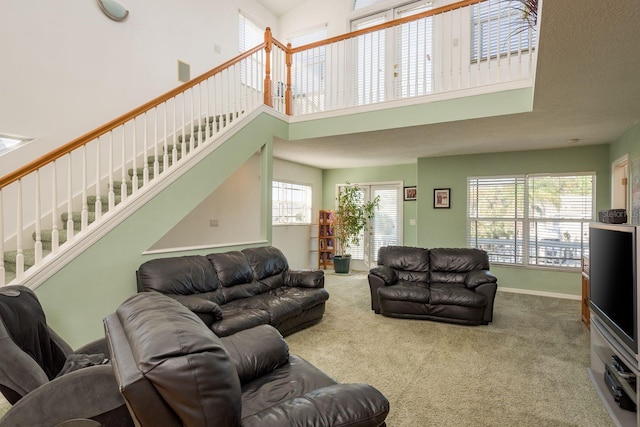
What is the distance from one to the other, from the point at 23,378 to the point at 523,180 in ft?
21.3

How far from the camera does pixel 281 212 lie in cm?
704

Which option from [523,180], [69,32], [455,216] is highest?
[69,32]

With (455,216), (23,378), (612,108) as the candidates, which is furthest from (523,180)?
(23,378)

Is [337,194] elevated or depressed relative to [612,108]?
depressed

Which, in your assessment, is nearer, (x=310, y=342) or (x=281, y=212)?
(x=310, y=342)

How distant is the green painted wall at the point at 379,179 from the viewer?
739 centimetres

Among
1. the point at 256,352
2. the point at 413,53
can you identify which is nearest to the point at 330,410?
the point at 256,352

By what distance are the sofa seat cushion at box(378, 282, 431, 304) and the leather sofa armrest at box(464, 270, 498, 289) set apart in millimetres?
503

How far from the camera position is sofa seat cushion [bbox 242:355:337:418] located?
1.60 meters

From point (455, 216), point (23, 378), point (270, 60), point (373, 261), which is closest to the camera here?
point (23, 378)

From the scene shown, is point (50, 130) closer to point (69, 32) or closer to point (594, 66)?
point (69, 32)

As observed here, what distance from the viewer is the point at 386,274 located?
448 cm

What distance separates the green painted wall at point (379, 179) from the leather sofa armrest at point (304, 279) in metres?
3.54

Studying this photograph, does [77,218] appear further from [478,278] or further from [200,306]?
[478,278]
